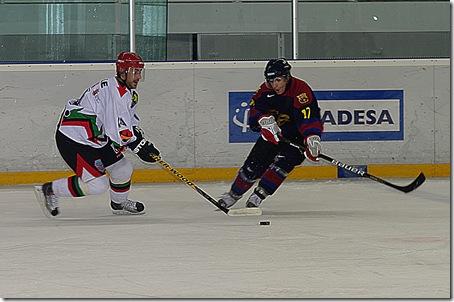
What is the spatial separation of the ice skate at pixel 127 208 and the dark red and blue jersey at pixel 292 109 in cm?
81

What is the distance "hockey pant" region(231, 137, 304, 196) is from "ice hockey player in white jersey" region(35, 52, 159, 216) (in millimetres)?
617

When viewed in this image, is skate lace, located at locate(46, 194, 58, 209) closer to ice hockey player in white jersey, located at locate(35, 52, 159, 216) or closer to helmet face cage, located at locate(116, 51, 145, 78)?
ice hockey player in white jersey, located at locate(35, 52, 159, 216)

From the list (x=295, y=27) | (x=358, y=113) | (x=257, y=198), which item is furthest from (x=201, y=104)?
(x=257, y=198)

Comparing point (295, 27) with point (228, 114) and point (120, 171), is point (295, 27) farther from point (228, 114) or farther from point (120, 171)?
point (120, 171)

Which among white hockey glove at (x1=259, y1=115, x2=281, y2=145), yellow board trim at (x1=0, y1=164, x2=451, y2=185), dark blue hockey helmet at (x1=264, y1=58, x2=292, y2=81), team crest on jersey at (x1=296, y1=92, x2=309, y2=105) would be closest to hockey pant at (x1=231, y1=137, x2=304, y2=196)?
white hockey glove at (x1=259, y1=115, x2=281, y2=145)

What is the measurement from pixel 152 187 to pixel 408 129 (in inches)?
78.2

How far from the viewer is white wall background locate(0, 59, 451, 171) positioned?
8.37 metres

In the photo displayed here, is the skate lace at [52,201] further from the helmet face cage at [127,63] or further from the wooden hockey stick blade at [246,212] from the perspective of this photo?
the wooden hockey stick blade at [246,212]

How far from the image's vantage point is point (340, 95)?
28.2ft

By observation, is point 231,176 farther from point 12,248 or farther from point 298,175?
point 12,248

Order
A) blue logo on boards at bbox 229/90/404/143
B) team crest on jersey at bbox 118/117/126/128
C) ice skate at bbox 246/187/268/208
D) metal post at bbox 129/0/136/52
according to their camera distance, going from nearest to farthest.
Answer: team crest on jersey at bbox 118/117/126/128
ice skate at bbox 246/187/268/208
blue logo on boards at bbox 229/90/404/143
metal post at bbox 129/0/136/52

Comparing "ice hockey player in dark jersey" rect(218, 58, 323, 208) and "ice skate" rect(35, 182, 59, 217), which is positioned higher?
"ice hockey player in dark jersey" rect(218, 58, 323, 208)

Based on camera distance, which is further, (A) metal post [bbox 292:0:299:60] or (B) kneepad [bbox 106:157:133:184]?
(A) metal post [bbox 292:0:299:60]

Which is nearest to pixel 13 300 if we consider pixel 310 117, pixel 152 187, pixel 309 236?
pixel 309 236
